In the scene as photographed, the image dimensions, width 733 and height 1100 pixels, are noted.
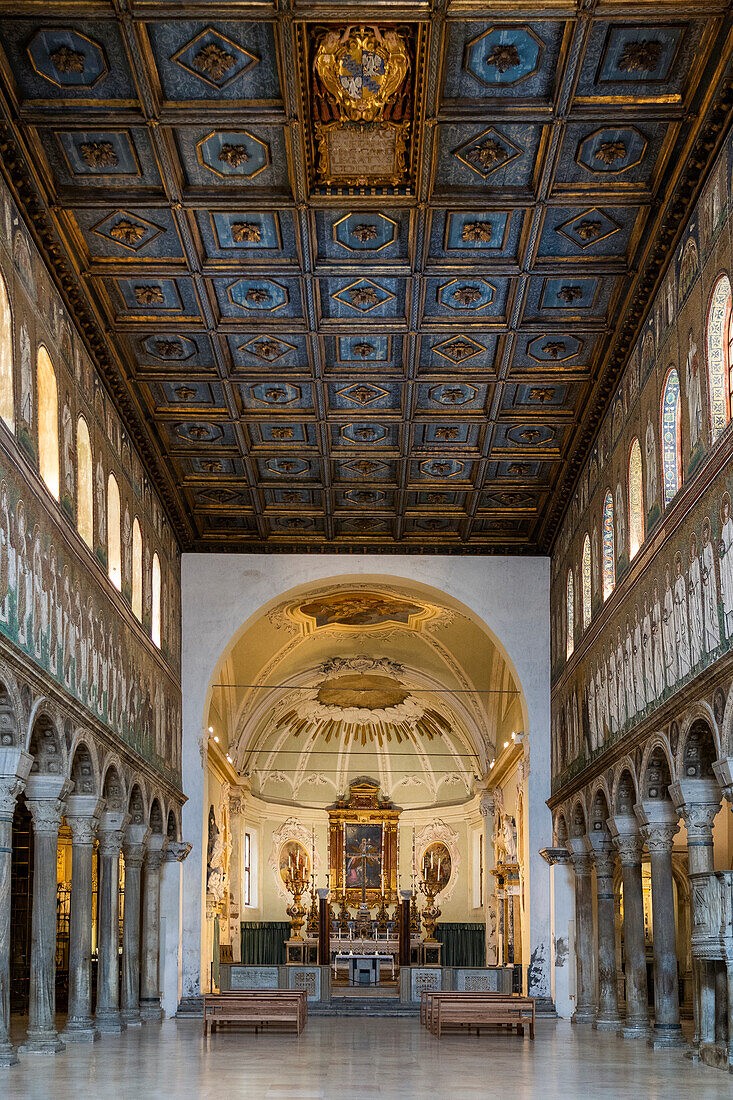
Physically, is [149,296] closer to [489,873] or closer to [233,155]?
[233,155]

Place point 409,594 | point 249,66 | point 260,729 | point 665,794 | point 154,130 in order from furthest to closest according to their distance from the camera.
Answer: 1. point 260,729
2. point 409,594
3. point 665,794
4. point 154,130
5. point 249,66

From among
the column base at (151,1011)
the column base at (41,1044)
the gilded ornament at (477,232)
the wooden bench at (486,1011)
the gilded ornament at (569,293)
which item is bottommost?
the column base at (151,1011)

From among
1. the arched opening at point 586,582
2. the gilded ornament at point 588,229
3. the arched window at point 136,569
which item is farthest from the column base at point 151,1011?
the gilded ornament at point 588,229

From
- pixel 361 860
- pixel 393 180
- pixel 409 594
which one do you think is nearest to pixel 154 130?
pixel 393 180

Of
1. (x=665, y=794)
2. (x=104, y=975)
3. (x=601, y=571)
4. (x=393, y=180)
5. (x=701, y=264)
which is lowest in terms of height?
(x=104, y=975)

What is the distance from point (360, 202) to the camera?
1733 cm

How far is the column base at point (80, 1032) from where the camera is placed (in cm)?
2039

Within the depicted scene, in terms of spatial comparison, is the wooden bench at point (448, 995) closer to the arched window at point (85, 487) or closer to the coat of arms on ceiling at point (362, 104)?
the arched window at point (85, 487)

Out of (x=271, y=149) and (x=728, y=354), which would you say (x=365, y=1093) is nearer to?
(x=728, y=354)

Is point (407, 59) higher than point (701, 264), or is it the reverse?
point (407, 59)

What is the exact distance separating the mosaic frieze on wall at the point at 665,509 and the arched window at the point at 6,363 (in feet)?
27.9

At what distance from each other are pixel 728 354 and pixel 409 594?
20411 mm

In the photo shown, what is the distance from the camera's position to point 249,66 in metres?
14.7

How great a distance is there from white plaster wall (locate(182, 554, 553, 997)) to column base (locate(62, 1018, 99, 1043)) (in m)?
9.50
